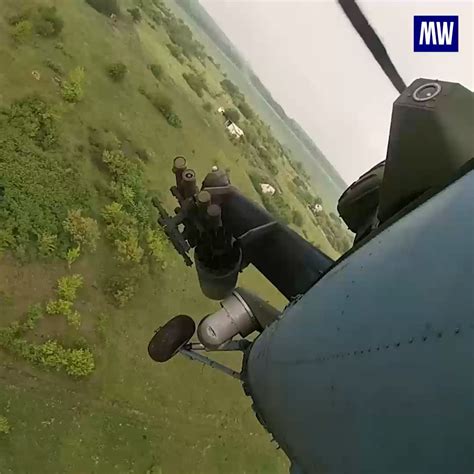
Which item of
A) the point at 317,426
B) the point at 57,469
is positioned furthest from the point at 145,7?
the point at 317,426

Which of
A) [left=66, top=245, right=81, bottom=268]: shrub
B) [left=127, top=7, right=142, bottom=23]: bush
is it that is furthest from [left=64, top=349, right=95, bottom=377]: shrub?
[left=127, top=7, right=142, bottom=23]: bush

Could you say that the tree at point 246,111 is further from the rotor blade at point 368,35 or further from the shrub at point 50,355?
the shrub at point 50,355

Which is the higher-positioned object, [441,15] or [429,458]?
[429,458]

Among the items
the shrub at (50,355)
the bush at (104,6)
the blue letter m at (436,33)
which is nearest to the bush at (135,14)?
the bush at (104,6)

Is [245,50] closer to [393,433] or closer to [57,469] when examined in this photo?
[57,469]

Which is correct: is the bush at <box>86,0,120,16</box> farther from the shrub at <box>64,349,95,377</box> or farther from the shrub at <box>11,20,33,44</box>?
the shrub at <box>64,349,95,377</box>
